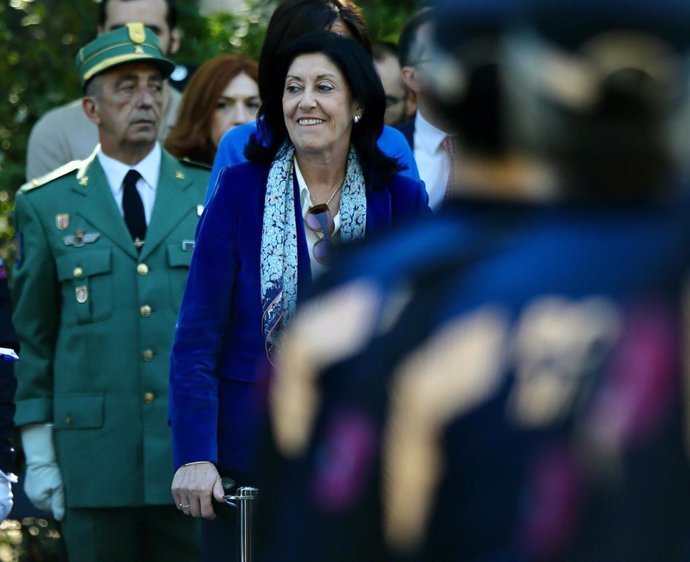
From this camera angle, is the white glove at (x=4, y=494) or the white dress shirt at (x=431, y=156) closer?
the white glove at (x=4, y=494)

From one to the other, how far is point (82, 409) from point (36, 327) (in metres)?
0.29

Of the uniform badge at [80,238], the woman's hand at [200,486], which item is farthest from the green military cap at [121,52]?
the woman's hand at [200,486]

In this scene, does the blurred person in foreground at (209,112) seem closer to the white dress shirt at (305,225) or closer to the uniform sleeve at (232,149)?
the uniform sleeve at (232,149)

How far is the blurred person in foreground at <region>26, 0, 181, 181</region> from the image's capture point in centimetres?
658

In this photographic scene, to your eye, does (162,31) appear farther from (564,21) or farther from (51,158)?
(564,21)

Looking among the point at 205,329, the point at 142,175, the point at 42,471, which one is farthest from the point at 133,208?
the point at 205,329

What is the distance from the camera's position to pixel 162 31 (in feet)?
22.9

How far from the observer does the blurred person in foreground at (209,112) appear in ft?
21.1

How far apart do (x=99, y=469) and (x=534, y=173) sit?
147 inches

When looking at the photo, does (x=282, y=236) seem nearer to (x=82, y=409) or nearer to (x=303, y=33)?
(x=303, y=33)

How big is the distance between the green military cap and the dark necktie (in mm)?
424

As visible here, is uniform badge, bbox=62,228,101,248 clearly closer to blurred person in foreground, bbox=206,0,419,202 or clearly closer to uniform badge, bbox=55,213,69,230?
uniform badge, bbox=55,213,69,230

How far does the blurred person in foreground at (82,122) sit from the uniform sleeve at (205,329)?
2.64 metres

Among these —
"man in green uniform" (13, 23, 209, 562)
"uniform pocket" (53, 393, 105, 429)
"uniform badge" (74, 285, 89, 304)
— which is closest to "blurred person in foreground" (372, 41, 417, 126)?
"man in green uniform" (13, 23, 209, 562)
